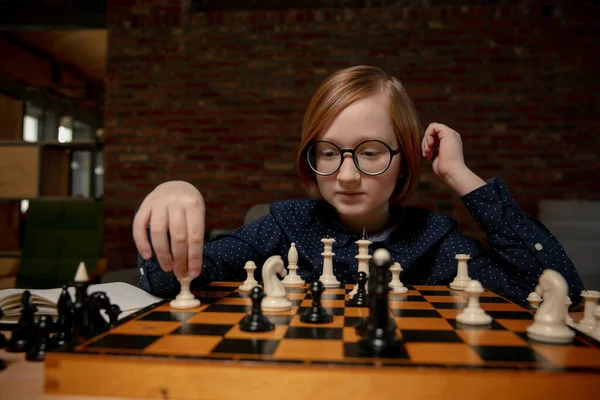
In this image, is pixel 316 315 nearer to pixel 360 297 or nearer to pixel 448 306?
pixel 360 297

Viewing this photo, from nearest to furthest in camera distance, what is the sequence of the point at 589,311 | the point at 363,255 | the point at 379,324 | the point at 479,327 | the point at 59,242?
the point at 379,324 → the point at 479,327 → the point at 589,311 → the point at 363,255 → the point at 59,242

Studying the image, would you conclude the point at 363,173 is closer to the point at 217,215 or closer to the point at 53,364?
the point at 53,364

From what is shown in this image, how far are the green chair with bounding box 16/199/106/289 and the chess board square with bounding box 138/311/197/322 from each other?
10.4ft

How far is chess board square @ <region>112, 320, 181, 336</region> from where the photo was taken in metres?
0.72

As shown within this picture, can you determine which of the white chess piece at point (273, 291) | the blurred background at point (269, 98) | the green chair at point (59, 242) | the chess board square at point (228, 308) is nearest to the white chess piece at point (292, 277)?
the white chess piece at point (273, 291)

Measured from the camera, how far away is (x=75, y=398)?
0.61 m

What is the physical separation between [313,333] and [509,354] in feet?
0.96

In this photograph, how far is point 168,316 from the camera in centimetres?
85

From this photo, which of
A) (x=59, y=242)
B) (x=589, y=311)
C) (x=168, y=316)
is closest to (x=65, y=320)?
(x=168, y=316)

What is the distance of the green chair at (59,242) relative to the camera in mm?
3719

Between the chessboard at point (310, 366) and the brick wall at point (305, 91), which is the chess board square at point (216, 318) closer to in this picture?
the chessboard at point (310, 366)

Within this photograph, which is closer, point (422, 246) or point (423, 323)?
point (423, 323)

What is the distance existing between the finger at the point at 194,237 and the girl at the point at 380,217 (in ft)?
0.48

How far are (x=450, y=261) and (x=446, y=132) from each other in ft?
1.47
